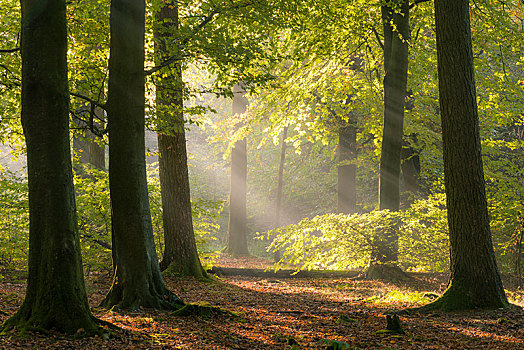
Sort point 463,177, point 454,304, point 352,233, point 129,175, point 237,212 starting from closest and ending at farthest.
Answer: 1. point 129,175
2. point 454,304
3. point 463,177
4. point 352,233
5. point 237,212

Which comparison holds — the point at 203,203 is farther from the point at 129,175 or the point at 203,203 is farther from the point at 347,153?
the point at 347,153

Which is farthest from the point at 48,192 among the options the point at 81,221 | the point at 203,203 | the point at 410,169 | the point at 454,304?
the point at 410,169

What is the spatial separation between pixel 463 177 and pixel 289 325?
3478mm

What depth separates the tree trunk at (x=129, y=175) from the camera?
228 inches

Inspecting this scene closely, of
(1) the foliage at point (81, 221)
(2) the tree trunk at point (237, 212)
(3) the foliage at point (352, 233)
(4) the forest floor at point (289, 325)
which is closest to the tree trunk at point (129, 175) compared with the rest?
(4) the forest floor at point (289, 325)

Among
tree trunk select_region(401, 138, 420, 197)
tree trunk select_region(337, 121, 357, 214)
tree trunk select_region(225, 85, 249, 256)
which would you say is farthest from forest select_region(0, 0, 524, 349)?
tree trunk select_region(225, 85, 249, 256)

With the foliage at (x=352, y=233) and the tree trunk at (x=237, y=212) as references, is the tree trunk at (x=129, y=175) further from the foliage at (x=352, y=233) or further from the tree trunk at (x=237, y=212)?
the tree trunk at (x=237, y=212)

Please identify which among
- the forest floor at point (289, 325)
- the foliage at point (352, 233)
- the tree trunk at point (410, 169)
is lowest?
the forest floor at point (289, 325)

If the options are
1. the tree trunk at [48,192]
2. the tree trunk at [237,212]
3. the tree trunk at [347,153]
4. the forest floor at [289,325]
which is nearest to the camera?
the tree trunk at [48,192]

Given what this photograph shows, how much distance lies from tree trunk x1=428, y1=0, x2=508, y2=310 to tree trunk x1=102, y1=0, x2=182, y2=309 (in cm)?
433

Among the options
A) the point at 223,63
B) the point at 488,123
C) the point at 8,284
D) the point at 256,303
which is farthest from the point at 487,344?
the point at 488,123

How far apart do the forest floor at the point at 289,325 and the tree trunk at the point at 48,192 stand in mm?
270

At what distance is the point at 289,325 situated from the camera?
19.8 ft

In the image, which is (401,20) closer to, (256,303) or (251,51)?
(251,51)
